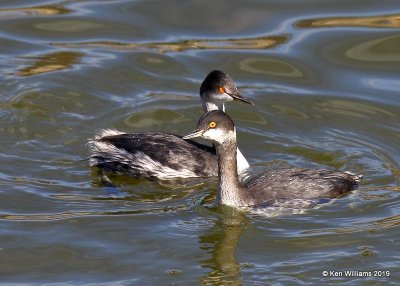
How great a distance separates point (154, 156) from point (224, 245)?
188 cm

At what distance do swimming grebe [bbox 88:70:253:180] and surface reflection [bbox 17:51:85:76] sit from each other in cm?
208

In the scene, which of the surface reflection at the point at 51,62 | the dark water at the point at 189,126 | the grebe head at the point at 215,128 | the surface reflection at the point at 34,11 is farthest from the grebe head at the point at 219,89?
the surface reflection at the point at 34,11

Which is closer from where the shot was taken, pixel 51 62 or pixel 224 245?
pixel 224 245

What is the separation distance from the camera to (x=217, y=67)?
1311 centimetres

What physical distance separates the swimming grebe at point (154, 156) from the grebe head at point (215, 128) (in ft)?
2.89

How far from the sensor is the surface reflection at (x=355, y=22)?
1405cm

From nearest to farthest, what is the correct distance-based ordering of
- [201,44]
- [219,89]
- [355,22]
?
[219,89]
[201,44]
[355,22]

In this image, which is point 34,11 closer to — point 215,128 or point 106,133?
point 106,133

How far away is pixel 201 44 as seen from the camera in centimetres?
1371

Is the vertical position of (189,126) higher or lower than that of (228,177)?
higher

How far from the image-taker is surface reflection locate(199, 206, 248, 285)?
27.0 ft

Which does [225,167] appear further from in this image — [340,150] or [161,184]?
[340,150]

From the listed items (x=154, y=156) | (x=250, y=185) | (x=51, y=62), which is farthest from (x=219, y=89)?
Result: (x=51, y=62)

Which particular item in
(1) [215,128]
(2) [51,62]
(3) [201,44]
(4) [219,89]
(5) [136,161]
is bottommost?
(1) [215,128]
